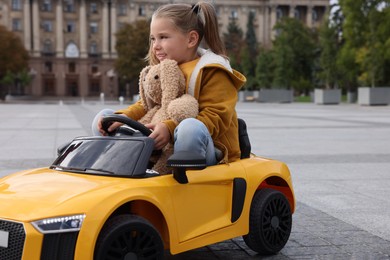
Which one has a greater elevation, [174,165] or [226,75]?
[226,75]

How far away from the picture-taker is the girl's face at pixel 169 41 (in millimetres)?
3717

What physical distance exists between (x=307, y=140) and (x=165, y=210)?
10.6 m

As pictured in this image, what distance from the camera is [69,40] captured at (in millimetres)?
100062

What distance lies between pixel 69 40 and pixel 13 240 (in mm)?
101493

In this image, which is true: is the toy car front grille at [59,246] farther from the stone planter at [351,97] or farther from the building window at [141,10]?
the building window at [141,10]

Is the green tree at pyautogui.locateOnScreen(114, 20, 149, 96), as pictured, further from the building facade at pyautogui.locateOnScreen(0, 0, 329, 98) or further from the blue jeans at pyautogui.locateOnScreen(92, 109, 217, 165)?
the blue jeans at pyautogui.locateOnScreen(92, 109, 217, 165)

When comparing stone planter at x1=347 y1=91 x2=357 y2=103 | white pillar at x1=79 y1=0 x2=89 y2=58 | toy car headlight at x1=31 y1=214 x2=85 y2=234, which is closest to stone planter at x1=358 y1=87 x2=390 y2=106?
stone planter at x1=347 y1=91 x2=357 y2=103

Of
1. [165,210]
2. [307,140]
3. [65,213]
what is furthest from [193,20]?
[307,140]

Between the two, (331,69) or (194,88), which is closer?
(194,88)

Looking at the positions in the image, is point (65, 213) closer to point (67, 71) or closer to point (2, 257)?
point (2, 257)

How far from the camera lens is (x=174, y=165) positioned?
3.03 metres

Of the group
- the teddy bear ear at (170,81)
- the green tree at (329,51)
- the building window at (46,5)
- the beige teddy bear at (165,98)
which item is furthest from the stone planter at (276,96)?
the building window at (46,5)

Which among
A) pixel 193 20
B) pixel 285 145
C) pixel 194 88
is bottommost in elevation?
pixel 285 145

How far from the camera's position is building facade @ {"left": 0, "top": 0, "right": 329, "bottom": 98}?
320 ft
